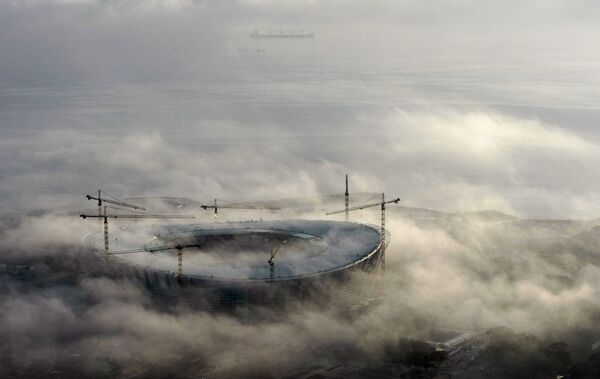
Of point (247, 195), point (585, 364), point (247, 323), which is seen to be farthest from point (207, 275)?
point (247, 195)

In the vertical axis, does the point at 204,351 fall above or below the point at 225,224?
below

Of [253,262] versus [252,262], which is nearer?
[253,262]

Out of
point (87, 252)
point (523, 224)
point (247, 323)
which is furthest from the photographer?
point (523, 224)

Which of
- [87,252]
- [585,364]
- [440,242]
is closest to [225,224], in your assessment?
[87,252]

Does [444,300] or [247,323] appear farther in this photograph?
[444,300]

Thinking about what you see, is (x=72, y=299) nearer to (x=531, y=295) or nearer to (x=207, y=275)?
(x=207, y=275)

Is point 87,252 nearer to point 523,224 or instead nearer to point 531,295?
point 531,295

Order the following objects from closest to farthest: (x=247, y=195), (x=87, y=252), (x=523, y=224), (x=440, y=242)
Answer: (x=87, y=252) < (x=440, y=242) < (x=523, y=224) < (x=247, y=195)
